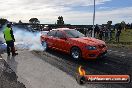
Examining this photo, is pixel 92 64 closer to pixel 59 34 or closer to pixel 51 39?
pixel 59 34

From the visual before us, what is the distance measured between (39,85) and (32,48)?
9820 mm

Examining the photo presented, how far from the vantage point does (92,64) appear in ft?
44.7

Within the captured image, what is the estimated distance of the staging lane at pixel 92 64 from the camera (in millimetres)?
11572

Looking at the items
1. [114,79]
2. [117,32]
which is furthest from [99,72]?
[117,32]

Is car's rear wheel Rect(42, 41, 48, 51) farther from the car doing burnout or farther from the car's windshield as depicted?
the car's windshield

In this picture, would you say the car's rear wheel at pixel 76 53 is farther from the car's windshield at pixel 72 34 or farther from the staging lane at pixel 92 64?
the car's windshield at pixel 72 34

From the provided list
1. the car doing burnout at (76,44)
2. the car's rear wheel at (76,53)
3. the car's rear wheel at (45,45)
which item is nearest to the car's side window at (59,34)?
the car doing burnout at (76,44)

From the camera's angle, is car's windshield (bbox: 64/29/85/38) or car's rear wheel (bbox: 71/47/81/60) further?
car's windshield (bbox: 64/29/85/38)

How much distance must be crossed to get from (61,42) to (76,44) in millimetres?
1445

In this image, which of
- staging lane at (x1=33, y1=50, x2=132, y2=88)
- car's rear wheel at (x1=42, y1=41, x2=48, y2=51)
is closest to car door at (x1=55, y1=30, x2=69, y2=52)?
staging lane at (x1=33, y1=50, x2=132, y2=88)

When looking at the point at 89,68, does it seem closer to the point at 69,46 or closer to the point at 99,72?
the point at 99,72

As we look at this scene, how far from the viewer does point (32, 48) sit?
19.3 metres

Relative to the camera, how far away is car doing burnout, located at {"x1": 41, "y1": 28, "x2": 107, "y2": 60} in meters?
14.3

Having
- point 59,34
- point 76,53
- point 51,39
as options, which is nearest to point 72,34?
point 59,34
